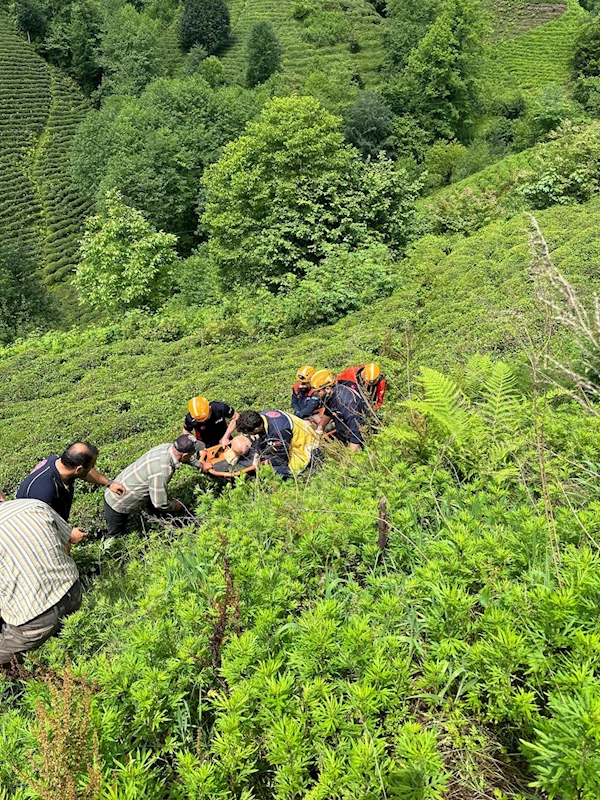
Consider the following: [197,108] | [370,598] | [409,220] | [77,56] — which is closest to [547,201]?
[409,220]

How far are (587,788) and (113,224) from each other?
28.9m

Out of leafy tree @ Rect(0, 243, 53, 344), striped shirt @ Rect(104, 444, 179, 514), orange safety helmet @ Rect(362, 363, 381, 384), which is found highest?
orange safety helmet @ Rect(362, 363, 381, 384)

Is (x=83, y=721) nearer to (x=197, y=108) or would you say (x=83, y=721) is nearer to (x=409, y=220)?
(x=409, y=220)

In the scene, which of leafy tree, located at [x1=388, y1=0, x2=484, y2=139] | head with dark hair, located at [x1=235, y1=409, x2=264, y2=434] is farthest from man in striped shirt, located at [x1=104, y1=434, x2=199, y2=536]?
leafy tree, located at [x1=388, y1=0, x2=484, y2=139]

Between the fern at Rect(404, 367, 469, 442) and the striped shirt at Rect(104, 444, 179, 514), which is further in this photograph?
the striped shirt at Rect(104, 444, 179, 514)

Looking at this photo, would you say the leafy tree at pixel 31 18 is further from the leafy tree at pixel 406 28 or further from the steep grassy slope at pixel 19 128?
the leafy tree at pixel 406 28

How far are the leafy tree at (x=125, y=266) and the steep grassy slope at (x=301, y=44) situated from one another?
36206 mm

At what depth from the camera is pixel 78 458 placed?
513 cm

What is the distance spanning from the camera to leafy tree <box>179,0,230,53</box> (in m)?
62.1

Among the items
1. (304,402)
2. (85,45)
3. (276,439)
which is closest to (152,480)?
(276,439)

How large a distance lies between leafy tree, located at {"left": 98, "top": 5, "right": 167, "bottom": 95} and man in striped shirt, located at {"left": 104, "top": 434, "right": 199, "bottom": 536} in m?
61.6

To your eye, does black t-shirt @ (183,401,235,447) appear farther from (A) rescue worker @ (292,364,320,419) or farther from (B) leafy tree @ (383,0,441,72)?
(B) leafy tree @ (383,0,441,72)

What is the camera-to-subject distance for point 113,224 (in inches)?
1042

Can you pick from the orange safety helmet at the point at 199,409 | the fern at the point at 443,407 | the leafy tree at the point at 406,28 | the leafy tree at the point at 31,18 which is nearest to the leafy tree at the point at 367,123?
the leafy tree at the point at 406,28
